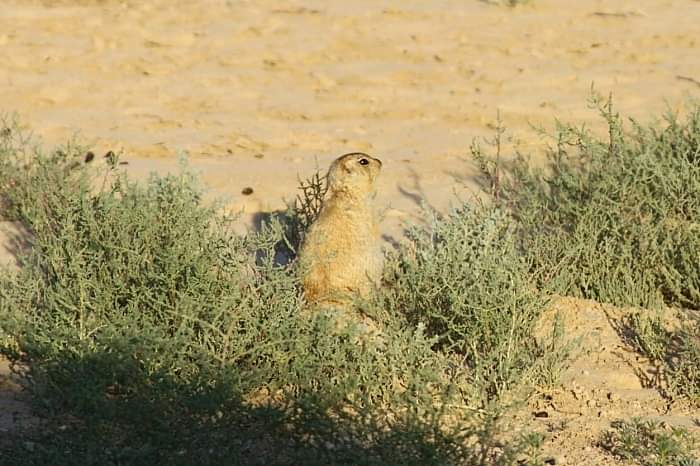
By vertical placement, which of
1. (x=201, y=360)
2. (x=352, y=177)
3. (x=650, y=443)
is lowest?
(x=650, y=443)

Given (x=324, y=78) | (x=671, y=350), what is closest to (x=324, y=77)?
(x=324, y=78)

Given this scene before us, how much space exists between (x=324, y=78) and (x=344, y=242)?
5.49 m

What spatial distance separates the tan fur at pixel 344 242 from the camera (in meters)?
5.53

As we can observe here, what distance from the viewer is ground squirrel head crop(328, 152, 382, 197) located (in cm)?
580

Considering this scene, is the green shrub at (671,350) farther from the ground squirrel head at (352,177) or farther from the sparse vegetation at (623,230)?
the ground squirrel head at (352,177)

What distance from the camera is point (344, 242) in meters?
5.61

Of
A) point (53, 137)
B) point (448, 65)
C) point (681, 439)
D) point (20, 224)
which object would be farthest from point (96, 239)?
point (448, 65)

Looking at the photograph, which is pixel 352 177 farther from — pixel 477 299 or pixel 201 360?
pixel 201 360

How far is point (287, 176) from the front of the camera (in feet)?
27.5

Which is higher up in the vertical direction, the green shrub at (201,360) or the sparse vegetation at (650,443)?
the green shrub at (201,360)

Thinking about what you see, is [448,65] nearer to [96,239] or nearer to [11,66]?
[11,66]

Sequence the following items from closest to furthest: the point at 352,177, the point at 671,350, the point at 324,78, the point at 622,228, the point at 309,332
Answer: the point at 309,332
the point at 671,350
the point at 352,177
the point at 622,228
the point at 324,78

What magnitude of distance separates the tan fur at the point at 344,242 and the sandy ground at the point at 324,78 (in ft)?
4.32

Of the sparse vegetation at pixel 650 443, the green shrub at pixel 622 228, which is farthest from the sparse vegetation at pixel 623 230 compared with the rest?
the sparse vegetation at pixel 650 443
